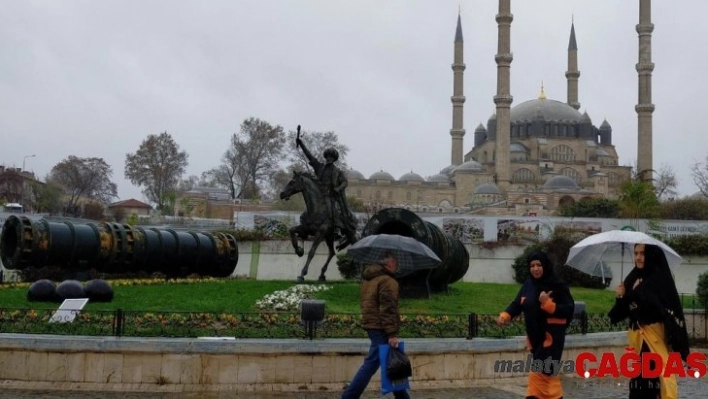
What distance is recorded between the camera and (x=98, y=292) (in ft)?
41.0

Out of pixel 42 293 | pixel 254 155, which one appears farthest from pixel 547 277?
pixel 254 155

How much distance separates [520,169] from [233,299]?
72241 millimetres

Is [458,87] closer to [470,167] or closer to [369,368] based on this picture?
[470,167]

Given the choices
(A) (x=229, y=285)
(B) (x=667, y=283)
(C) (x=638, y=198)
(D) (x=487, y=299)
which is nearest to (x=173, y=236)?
(A) (x=229, y=285)

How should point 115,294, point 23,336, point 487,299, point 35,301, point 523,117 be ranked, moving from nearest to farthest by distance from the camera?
point 23,336, point 35,301, point 115,294, point 487,299, point 523,117

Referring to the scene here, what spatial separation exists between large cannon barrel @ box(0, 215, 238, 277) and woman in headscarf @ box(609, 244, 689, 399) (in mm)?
12919

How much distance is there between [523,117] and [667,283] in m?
83.7

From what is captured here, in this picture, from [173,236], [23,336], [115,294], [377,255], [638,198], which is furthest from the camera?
[638,198]

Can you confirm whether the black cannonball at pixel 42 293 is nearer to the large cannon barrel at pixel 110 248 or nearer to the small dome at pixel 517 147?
the large cannon barrel at pixel 110 248

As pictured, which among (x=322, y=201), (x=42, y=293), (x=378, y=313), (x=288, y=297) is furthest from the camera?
(x=322, y=201)

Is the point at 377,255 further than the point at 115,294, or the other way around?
the point at 115,294

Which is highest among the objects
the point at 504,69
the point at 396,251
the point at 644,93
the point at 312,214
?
the point at 504,69

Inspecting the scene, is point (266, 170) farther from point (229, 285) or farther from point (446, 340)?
point (446, 340)

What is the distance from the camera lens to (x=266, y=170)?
64562 millimetres
